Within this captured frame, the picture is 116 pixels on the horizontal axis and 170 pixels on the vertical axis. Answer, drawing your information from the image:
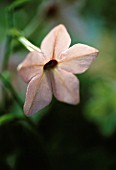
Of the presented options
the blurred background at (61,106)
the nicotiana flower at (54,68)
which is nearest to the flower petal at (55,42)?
the nicotiana flower at (54,68)

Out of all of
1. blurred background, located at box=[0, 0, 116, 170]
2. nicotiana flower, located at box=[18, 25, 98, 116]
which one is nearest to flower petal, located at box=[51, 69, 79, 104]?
nicotiana flower, located at box=[18, 25, 98, 116]

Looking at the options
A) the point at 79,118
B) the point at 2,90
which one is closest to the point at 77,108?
the point at 79,118

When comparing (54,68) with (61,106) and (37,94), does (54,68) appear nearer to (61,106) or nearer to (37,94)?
(37,94)

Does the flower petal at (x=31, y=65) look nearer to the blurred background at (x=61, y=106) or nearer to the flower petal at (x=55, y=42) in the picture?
the flower petal at (x=55, y=42)

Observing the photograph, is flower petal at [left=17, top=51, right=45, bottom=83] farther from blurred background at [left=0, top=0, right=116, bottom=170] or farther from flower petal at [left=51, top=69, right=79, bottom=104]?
blurred background at [left=0, top=0, right=116, bottom=170]

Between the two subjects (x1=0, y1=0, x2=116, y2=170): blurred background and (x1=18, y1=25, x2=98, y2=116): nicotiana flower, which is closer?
(x1=18, y1=25, x2=98, y2=116): nicotiana flower

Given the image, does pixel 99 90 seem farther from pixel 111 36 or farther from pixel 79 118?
pixel 111 36

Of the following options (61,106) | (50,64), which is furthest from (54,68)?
(61,106)
